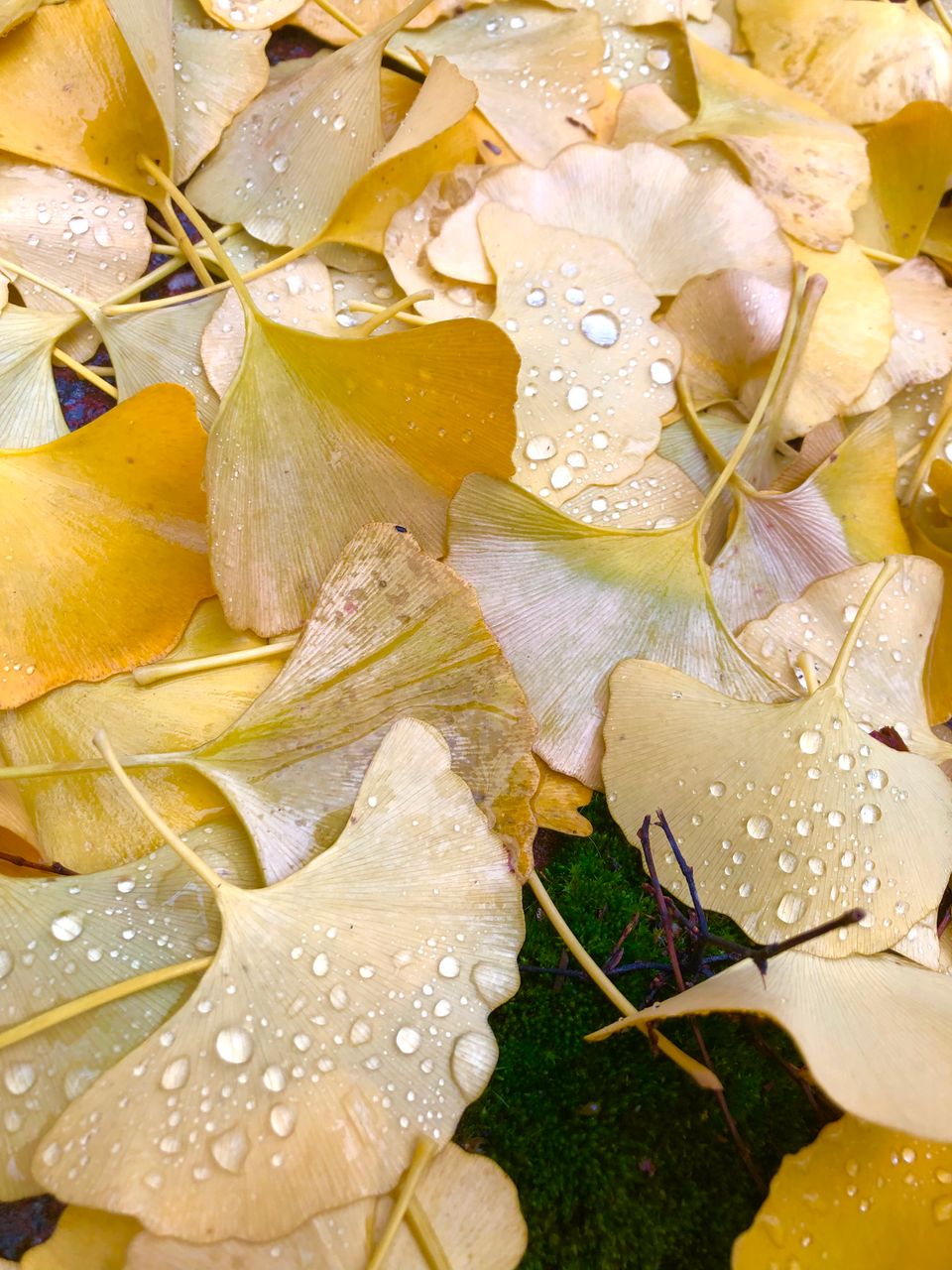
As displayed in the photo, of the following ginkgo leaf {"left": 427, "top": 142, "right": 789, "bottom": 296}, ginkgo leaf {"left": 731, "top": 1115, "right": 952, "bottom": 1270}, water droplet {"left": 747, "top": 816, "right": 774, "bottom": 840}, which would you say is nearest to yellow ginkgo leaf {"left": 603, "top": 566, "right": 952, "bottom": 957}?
water droplet {"left": 747, "top": 816, "right": 774, "bottom": 840}

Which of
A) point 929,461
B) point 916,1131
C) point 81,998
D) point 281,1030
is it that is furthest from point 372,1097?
point 929,461

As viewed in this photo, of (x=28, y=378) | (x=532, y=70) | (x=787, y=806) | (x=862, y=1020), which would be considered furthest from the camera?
(x=532, y=70)

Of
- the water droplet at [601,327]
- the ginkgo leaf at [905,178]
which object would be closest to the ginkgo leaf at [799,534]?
the water droplet at [601,327]

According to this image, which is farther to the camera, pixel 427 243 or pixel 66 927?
pixel 427 243

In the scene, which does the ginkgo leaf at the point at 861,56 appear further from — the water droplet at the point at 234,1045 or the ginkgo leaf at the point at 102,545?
the water droplet at the point at 234,1045

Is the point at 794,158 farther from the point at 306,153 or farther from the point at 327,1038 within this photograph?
the point at 327,1038

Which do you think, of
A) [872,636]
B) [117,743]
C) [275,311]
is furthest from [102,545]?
[872,636]
